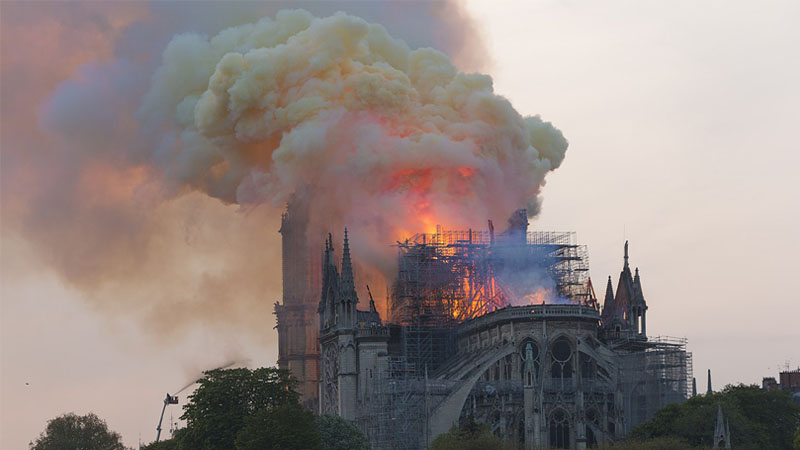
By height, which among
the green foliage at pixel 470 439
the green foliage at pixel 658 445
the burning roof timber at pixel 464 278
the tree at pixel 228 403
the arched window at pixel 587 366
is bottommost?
the green foliage at pixel 658 445

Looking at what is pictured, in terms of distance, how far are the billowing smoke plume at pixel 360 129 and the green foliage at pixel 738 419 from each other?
28.4 m

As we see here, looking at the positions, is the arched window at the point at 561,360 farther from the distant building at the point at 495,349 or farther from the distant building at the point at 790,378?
the distant building at the point at 790,378

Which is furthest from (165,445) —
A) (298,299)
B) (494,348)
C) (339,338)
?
(298,299)

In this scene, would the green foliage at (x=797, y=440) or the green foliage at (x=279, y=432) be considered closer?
the green foliage at (x=279, y=432)

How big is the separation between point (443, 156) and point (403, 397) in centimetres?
2255

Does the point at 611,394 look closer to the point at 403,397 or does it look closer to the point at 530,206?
the point at 403,397

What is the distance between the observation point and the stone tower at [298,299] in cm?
17850

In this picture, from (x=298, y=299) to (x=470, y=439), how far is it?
197ft

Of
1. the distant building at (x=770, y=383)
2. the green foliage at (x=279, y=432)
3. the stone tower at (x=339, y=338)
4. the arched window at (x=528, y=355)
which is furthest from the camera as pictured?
the distant building at (x=770, y=383)

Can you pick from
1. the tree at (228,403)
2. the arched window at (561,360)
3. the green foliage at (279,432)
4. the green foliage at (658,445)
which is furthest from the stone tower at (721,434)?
the tree at (228,403)

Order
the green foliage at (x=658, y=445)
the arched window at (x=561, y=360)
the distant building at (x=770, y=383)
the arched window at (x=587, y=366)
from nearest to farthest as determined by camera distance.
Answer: the green foliage at (x=658, y=445)
the arched window at (x=561, y=360)
the arched window at (x=587, y=366)
the distant building at (x=770, y=383)

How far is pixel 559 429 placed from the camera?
13650cm

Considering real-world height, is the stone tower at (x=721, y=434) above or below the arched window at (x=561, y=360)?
below

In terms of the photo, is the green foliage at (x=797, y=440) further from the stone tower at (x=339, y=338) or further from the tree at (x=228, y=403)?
the stone tower at (x=339, y=338)
